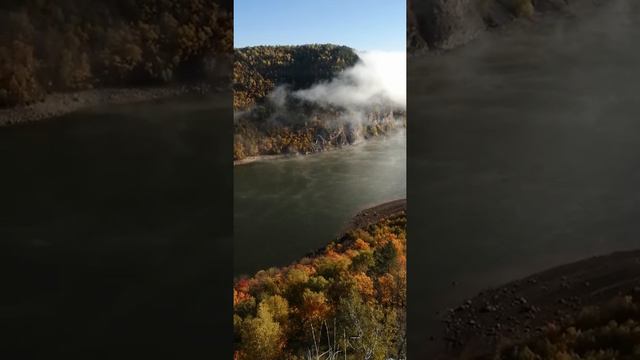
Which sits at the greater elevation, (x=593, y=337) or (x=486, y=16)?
(x=486, y=16)

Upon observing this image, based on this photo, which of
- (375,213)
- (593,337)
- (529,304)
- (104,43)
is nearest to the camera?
(104,43)

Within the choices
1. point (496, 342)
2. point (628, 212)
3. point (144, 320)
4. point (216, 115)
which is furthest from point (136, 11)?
point (628, 212)

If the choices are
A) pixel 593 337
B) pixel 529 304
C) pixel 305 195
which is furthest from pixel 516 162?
pixel 305 195

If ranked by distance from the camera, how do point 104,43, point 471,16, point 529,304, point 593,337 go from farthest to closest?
point 471,16 < point 529,304 < point 593,337 < point 104,43

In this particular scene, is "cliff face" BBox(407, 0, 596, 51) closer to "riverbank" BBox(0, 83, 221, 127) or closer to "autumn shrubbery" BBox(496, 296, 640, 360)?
"riverbank" BBox(0, 83, 221, 127)

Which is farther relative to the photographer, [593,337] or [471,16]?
[471,16]

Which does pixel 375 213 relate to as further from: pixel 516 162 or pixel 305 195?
pixel 516 162

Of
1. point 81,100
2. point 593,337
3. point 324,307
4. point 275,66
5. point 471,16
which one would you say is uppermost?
point 471,16
